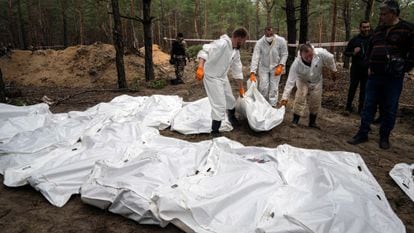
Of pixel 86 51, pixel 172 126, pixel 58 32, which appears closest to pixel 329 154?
pixel 172 126

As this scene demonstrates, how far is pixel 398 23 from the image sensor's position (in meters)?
3.08

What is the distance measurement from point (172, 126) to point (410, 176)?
2.81 m

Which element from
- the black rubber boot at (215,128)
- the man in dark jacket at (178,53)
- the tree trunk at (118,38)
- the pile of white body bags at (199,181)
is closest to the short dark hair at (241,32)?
the black rubber boot at (215,128)

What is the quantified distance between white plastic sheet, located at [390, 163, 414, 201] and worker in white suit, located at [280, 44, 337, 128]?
158cm

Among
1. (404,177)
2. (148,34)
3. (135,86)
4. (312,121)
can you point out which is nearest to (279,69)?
(312,121)

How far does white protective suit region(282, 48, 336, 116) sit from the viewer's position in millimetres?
3896

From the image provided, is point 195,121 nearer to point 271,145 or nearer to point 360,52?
point 271,145

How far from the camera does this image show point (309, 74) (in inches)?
156

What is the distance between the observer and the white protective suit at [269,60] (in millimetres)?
4969

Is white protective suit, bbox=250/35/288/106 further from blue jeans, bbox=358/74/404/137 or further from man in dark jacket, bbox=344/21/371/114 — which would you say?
blue jeans, bbox=358/74/404/137

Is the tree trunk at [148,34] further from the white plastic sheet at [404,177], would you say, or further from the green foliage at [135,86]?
the white plastic sheet at [404,177]


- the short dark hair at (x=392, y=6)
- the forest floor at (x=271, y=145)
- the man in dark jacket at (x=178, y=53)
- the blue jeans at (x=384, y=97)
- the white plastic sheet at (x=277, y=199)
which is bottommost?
the forest floor at (x=271, y=145)

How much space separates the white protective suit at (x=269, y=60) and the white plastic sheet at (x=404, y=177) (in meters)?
2.62

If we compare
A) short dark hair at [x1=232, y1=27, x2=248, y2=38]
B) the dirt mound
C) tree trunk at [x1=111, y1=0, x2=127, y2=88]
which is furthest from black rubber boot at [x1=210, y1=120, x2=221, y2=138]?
the dirt mound
